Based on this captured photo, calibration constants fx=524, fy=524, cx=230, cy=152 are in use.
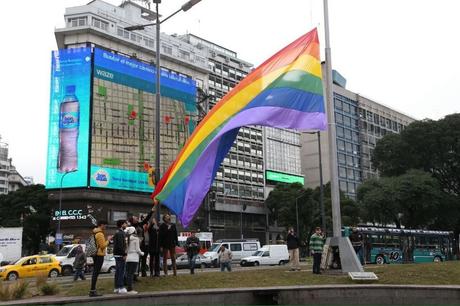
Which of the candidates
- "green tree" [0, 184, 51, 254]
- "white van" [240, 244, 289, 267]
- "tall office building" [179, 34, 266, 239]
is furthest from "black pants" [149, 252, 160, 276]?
"tall office building" [179, 34, 266, 239]

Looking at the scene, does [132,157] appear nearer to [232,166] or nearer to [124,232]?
[232,166]

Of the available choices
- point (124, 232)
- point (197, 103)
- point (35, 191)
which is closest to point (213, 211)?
point (197, 103)

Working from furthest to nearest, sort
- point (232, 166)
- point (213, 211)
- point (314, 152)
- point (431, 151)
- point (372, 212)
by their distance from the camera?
point (314, 152) → point (232, 166) → point (213, 211) → point (431, 151) → point (372, 212)

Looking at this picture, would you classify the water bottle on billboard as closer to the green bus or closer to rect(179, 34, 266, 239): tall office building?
rect(179, 34, 266, 239): tall office building

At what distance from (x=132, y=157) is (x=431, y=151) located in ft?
123

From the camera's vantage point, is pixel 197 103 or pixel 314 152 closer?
pixel 197 103

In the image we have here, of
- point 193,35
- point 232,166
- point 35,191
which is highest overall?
point 193,35

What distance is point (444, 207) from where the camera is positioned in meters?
52.7

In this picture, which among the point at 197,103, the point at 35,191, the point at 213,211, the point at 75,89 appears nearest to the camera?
the point at 75,89

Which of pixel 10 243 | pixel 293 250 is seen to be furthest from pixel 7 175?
pixel 293 250

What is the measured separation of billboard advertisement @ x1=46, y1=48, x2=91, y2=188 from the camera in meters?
65.3

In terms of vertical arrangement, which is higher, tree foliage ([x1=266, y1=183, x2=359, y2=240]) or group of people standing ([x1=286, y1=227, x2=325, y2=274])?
tree foliage ([x1=266, y1=183, x2=359, y2=240])

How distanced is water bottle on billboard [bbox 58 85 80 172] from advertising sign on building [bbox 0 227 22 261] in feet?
82.4

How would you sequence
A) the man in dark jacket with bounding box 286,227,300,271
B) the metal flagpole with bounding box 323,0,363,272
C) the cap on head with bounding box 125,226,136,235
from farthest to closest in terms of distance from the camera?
the man in dark jacket with bounding box 286,227,300,271
the metal flagpole with bounding box 323,0,363,272
the cap on head with bounding box 125,226,136,235
